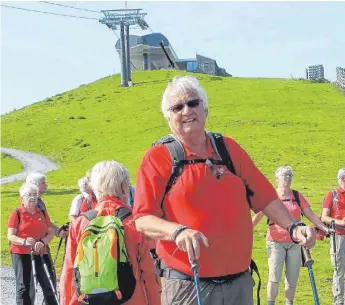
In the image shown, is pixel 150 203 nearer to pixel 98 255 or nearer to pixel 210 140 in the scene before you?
pixel 210 140

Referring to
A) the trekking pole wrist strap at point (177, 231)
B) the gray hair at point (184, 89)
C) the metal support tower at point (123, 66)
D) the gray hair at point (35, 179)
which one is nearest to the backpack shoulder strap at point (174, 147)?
the gray hair at point (184, 89)

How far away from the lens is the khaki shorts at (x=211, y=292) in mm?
4156

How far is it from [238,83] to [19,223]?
72.2 meters

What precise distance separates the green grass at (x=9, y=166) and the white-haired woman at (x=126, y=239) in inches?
1753

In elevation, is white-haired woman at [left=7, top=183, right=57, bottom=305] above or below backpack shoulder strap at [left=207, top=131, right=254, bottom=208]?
below

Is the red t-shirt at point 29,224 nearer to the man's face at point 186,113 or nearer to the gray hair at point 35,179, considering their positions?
the gray hair at point 35,179

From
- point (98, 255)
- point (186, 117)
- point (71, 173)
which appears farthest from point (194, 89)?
point (71, 173)

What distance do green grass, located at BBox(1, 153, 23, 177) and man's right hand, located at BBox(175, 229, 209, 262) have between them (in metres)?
46.1

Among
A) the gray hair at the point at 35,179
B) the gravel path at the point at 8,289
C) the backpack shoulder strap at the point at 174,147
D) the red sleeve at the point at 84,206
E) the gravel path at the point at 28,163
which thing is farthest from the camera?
the gravel path at the point at 28,163

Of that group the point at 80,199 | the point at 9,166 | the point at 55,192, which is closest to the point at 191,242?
the point at 80,199

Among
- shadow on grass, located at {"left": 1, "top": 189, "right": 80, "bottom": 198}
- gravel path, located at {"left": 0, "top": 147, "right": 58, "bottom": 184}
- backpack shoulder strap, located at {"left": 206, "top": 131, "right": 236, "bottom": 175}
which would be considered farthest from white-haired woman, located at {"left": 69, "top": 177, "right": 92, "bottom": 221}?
gravel path, located at {"left": 0, "top": 147, "right": 58, "bottom": 184}

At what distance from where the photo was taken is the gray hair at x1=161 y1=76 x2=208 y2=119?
4348mm

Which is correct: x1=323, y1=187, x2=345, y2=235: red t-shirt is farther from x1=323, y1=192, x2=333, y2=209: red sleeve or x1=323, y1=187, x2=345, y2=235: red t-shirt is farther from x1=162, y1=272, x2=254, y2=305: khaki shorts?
x1=162, y1=272, x2=254, y2=305: khaki shorts

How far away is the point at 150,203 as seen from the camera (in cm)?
418
